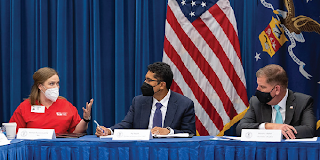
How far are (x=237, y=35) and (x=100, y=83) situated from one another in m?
1.86

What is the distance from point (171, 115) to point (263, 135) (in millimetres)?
1006

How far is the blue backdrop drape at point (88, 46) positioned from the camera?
4637mm

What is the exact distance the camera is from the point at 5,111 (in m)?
4.76

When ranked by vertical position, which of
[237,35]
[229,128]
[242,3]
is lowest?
[229,128]

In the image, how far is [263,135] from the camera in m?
2.62

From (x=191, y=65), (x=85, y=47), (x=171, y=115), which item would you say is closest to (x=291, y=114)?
(x=171, y=115)

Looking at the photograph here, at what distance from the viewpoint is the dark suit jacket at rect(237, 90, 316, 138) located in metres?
3.06

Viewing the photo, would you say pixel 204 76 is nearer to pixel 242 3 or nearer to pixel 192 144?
pixel 242 3

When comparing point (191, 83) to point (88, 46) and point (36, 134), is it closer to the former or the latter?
point (88, 46)

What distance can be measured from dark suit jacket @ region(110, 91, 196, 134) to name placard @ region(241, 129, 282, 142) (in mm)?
730

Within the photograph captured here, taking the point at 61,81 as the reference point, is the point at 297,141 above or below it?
below

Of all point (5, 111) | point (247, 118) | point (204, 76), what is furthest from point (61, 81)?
point (247, 118)

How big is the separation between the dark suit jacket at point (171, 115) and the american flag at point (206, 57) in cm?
99

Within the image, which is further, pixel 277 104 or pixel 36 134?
pixel 277 104
